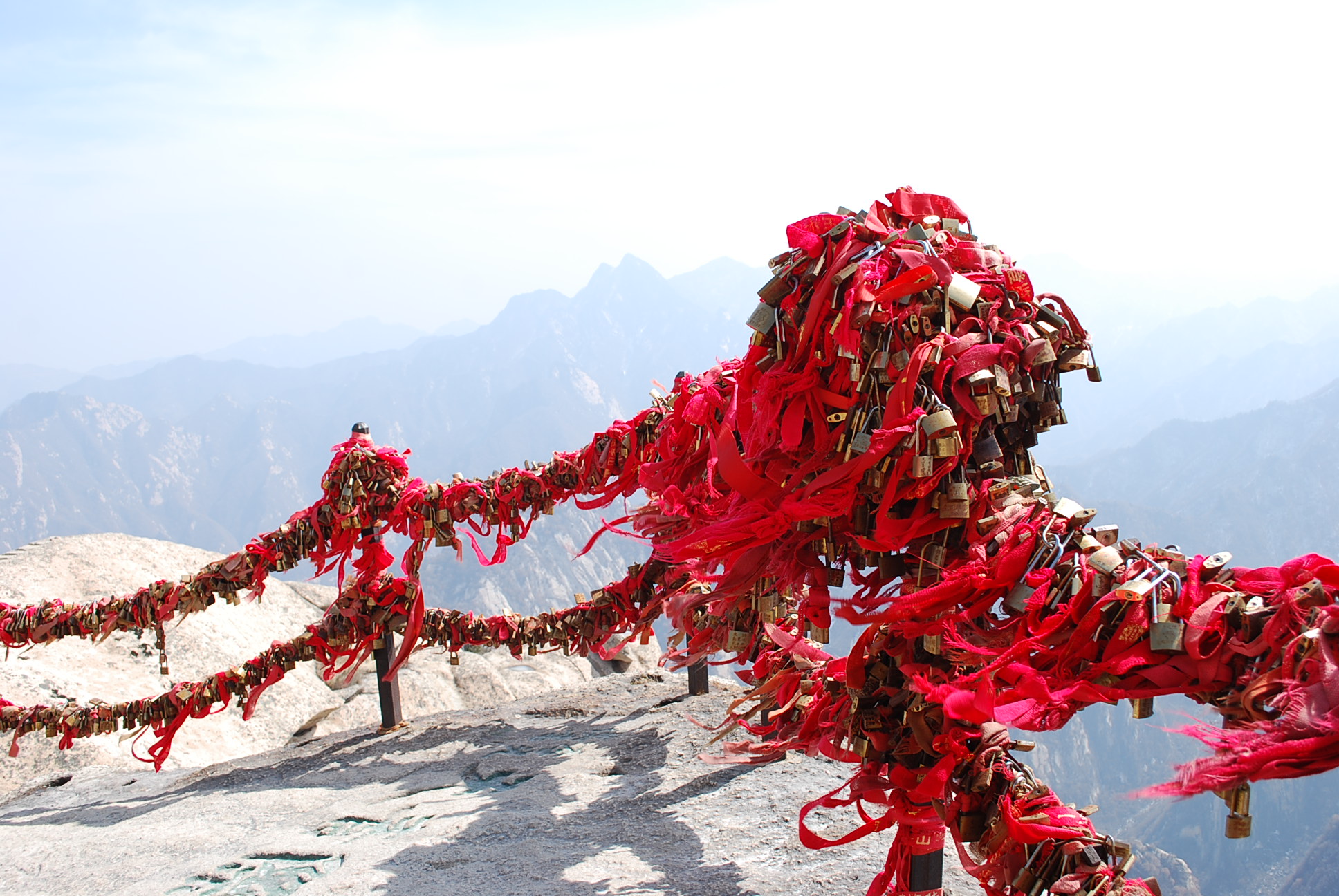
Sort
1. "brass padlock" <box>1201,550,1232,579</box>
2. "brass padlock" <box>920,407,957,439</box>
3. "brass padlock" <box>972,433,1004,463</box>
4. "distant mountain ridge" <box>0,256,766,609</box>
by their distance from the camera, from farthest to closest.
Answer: "distant mountain ridge" <box>0,256,766,609</box> < "brass padlock" <box>972,433,1004,463</box> < "brass padlock" <box>920,407,957,439</box> < "brass padlock" <box>1201,550,1232,579</box>

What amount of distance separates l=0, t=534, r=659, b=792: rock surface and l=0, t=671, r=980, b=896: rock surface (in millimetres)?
682

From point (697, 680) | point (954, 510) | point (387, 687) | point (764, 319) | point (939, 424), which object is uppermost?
point (764, 319)

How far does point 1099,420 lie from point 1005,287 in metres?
108

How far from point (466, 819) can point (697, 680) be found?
218cm

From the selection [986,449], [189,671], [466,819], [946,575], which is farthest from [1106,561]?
[189,671]

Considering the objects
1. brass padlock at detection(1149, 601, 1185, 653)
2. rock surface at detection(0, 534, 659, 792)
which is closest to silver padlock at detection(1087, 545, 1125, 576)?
brass padlock at detection(1149, 601, 1185, 653)

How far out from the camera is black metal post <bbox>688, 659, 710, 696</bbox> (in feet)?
19.1

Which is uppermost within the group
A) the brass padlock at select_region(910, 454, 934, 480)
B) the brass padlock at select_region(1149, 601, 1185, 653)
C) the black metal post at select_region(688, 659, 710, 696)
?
the brass padlock at select_region(910, 454, 934, 480)

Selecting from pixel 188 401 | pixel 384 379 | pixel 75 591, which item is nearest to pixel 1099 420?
pixel 384 379

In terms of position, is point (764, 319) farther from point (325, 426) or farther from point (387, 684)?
point (325, 426)

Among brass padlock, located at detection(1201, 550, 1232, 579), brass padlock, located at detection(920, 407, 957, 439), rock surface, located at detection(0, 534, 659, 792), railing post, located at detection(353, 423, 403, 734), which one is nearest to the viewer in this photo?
brass padlock, located at detection(1201, 550, 1232, 579)

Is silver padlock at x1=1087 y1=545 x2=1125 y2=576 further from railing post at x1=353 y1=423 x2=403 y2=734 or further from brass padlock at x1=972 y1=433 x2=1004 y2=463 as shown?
railing post at x1=353 y1=423 x2=403 y2=734

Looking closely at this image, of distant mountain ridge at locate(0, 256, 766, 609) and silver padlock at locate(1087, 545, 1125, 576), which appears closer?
silver padlock at locate(1087, 545, 1125, 576)

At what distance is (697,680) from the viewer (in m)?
5.85
